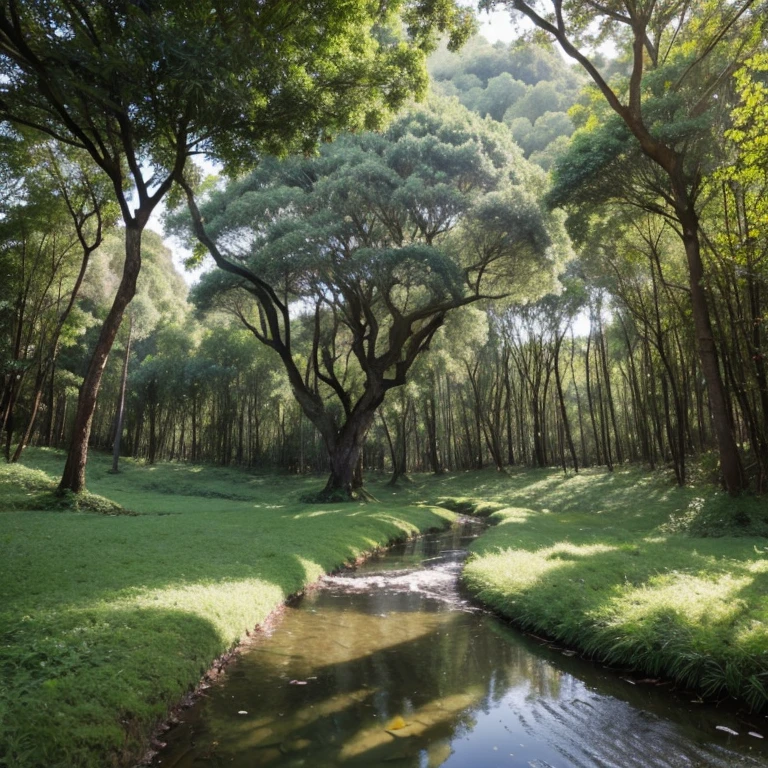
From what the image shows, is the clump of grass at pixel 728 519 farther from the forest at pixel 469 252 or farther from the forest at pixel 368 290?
the forest at pixel 469 252

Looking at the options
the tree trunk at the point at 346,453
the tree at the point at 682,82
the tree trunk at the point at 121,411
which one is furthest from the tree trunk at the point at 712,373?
the tree trunk at the point at 121,411

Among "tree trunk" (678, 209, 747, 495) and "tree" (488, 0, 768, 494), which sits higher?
"tree" (488, 0, 768, 494)

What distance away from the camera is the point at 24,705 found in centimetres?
332

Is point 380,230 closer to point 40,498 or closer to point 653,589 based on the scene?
point 40,498

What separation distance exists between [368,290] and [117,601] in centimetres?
1619

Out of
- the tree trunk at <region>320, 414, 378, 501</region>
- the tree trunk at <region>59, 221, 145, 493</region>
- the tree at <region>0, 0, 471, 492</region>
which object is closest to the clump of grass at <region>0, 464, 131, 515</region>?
the tree trunk at <region>59, 221, 145, 493</region>

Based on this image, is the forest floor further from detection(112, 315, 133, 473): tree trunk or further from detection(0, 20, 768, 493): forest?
detection(112, 315, 133, 473): tree trunk

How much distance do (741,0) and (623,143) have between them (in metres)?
3.41

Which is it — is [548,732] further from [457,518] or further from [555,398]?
[555,398]

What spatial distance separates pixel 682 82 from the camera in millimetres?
12797

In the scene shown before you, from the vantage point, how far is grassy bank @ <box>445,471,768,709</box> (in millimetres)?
4891

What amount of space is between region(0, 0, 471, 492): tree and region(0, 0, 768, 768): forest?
69 mm

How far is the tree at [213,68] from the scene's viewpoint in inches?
314

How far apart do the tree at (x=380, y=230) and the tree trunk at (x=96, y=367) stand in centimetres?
339
